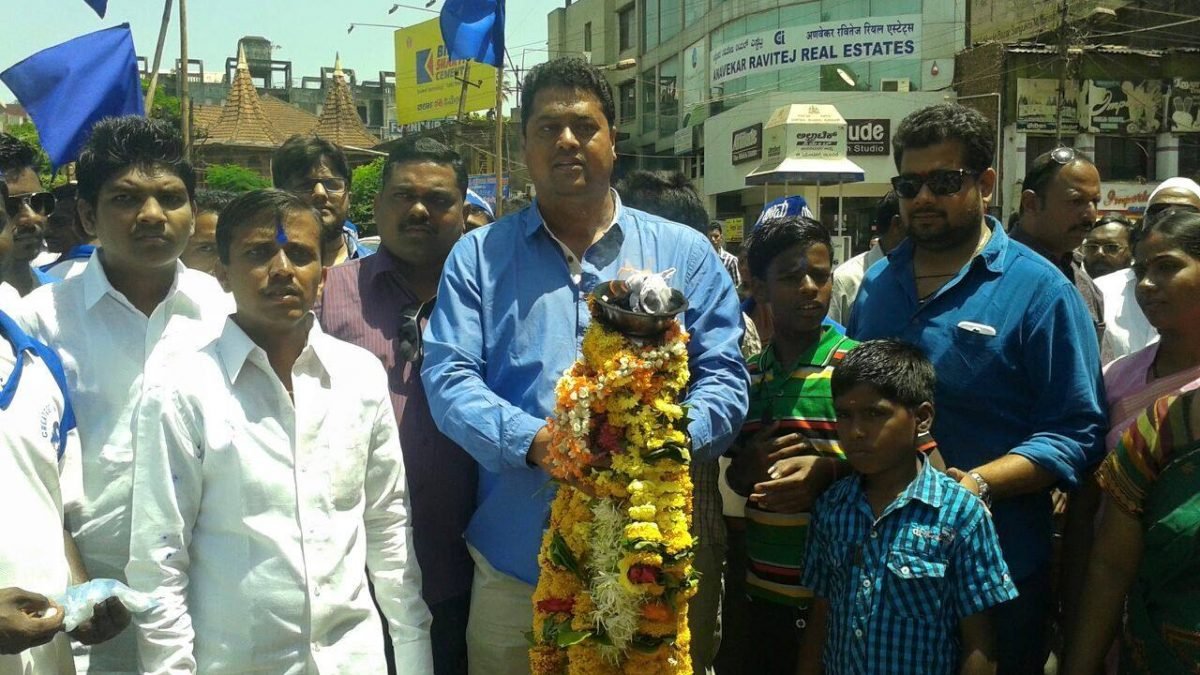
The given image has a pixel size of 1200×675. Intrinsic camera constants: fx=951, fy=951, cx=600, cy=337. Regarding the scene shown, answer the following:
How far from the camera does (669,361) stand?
2.56 metres

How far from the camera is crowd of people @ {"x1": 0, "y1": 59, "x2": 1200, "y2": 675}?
2.56 meters

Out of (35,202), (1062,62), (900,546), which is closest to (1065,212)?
(900,546)

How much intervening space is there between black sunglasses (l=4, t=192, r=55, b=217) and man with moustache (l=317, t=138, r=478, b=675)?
1986mm

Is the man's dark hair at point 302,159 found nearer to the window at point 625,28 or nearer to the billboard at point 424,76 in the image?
the billboard at point 424,76

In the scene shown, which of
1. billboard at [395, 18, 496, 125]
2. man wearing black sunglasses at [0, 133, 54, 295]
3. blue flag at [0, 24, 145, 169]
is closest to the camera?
man wearing black sunglasses at [0, 133, 54, 295]

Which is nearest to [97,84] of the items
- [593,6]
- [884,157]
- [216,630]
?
[216,630]

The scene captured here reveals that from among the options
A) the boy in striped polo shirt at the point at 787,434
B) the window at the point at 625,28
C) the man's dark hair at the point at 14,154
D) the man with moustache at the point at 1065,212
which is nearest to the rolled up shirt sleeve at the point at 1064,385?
the boy in striped polo shirt at the point at 787,434

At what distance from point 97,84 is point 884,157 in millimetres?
27419

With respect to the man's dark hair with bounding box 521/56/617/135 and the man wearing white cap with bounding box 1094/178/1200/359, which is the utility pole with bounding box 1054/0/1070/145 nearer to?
the man wearing white cap with bounding box 1094/178/1200/359

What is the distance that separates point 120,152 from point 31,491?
1238 millimetres

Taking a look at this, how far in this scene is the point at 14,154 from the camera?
14.1 ft

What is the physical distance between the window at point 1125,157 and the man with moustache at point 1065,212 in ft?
85.2

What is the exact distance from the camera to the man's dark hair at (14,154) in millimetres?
4125

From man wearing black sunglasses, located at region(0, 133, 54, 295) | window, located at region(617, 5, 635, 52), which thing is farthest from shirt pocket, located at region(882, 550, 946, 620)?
window, located at region(617, 5, 635, 52)
